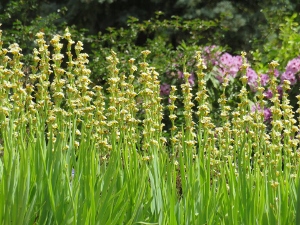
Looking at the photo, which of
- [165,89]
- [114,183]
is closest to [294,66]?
[165,89]

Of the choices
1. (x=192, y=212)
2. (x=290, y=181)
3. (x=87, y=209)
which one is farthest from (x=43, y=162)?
(x=290, y=181)

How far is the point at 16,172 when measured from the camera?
7.82ft

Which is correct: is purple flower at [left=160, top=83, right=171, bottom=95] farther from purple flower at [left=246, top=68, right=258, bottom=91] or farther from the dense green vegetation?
the dense green vegetation

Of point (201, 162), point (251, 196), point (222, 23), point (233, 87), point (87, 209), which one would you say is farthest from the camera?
point (222, 23)

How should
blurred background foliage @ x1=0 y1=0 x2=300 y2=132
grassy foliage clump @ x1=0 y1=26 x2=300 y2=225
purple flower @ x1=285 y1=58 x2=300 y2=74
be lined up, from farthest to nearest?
1. blurred background foliage @ x1=0 y1=0 x2=300 y2=132
2. purple flower @ x1=285 y1=58 x2=300 y2=74
3. grassy foliage clump @ x1=0 y1=26 x2=300 y2=225

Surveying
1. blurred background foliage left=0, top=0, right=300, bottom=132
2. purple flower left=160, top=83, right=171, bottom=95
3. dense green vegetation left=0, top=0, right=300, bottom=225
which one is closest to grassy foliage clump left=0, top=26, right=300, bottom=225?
dense green vegetation left=0, top=0, right=300, bottom=225

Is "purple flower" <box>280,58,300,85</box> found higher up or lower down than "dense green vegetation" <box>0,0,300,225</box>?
higher up

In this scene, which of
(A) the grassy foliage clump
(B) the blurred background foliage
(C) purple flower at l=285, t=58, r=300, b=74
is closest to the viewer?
(A) the grassy foliage clump

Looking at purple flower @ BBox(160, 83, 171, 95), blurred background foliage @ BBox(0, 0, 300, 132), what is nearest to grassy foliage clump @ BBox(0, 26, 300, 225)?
purple flower @ BBox(160, 83, 171, 95)

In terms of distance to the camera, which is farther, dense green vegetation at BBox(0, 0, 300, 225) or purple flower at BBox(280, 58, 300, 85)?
purple flower at BBox(280, 58, 300, 85)

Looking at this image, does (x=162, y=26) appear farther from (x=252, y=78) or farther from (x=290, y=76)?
(x=290, y=76)

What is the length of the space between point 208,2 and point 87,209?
268 inches

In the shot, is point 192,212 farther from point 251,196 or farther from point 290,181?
point 290,181

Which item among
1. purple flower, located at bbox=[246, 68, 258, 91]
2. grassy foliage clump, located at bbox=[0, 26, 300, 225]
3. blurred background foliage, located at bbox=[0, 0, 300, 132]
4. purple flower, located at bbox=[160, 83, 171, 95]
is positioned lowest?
grassy foliage clump, located at bbox=[0, 26, 300, 225]
